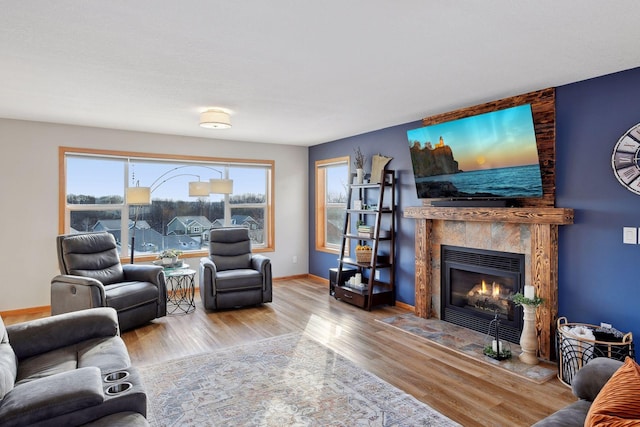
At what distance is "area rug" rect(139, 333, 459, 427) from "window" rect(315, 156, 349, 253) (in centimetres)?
305

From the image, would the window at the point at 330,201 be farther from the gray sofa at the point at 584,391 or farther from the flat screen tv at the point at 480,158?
the gray sofa at the point at 584,391

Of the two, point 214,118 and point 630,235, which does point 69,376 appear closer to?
point 214,118

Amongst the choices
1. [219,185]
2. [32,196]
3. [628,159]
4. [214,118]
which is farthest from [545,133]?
[32,196]

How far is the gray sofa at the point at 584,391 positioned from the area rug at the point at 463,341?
1128 mm

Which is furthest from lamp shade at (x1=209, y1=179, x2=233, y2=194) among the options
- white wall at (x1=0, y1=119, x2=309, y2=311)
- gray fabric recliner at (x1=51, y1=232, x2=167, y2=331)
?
gray fabric recliner at (x1=51, y1=232, x2=167, y2=331)

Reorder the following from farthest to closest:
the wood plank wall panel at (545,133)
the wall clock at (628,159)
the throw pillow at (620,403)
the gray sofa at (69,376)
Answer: the wood plank wall panel at (545,133) < the wall clock at (628,159) < the gray sofa at (69,376) < the throw pillow at (620,403)

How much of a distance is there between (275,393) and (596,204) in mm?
2955

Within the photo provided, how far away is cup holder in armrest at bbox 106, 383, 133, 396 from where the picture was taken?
5.56ft

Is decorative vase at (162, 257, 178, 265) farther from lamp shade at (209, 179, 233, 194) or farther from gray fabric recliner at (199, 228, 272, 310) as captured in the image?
lamp shade at (209, 179, 233, 194)

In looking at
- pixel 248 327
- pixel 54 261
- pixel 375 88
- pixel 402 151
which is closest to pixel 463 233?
pixel 402 151

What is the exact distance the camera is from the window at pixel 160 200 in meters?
5.10

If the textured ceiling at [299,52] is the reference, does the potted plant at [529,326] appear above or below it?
below

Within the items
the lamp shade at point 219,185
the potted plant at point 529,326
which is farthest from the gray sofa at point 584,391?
the lamp shade at point 219,185

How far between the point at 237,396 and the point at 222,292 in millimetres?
2140
